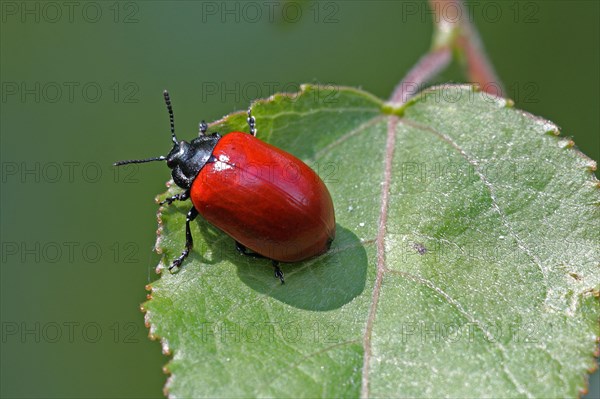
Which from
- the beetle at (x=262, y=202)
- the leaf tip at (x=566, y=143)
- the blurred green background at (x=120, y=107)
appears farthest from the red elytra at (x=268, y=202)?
the blurred green background at (x=120, y=107)

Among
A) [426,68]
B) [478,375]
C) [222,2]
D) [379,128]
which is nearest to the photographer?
[478,375]

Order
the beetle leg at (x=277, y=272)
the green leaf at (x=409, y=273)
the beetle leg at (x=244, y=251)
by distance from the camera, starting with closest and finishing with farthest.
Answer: the green leaf at (x=409, y=273), the beetle leg at (x=277, y=272), the beetle leg at (x=244, y=251)

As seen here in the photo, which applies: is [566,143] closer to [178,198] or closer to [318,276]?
[318,276]

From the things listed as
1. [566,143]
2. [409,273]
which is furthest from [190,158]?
[566,143]

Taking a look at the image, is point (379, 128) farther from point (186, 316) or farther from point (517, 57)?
point (517, 57)

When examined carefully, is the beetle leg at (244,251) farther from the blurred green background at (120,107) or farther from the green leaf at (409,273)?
the blurred green background at (120,107)

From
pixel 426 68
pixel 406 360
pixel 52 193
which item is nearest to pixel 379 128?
pixel 426 68

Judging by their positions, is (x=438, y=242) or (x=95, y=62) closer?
(x=438, y=242)
